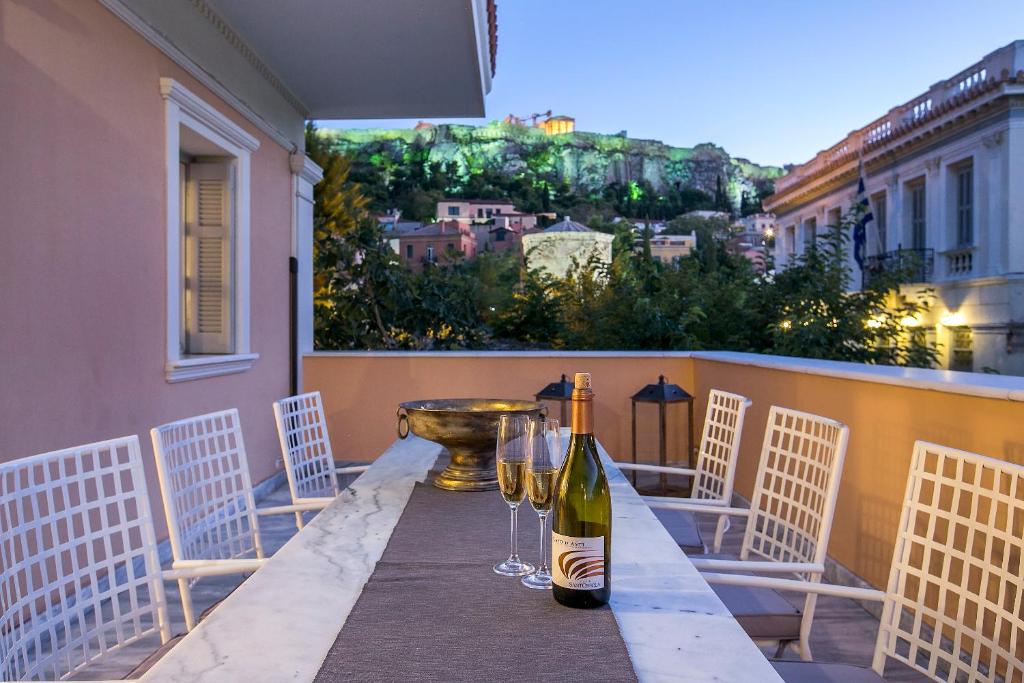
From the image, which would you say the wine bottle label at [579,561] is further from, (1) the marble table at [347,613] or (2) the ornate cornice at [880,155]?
(2) the ornate cornice at [880,155]

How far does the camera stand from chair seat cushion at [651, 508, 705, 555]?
7.30 feet

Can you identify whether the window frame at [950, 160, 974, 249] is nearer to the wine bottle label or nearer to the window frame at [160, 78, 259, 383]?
the window frame at [160, 78, 259, 383]

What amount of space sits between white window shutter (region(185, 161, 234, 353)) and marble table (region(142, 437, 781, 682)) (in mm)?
3141

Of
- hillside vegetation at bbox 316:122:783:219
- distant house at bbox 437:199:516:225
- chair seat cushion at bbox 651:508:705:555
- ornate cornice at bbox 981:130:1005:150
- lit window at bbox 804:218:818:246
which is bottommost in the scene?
chair seat cushion at bbox 651:508:705:555

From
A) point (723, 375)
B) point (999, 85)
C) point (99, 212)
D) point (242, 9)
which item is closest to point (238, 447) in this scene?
point (99, 212)

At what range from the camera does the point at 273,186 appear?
16.7 feet

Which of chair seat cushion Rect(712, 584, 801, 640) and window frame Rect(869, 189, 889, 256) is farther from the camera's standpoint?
window frame Rect(869, 189, 889, 256)

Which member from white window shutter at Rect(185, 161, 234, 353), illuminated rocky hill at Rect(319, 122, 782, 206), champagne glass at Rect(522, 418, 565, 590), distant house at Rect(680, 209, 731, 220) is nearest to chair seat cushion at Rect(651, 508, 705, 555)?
champagne glass at Rect(522, 418, 565, 590)

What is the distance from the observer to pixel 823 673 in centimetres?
132

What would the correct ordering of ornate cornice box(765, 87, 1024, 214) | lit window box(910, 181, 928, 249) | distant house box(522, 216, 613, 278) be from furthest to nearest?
distant house box(522, 216, 613, 278), lit window box(910, 181, 928, 249), ornate cornice box(765, 87, 1024, 214)

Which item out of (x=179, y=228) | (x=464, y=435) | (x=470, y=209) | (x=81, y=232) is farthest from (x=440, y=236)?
(x=464, y=435)

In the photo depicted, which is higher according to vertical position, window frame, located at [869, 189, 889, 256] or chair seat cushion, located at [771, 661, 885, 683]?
window frame, located at [869, 189, 889, 256]

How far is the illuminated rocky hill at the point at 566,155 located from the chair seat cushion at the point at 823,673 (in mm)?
26330

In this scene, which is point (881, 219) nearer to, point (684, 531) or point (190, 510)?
point (684, 531)
